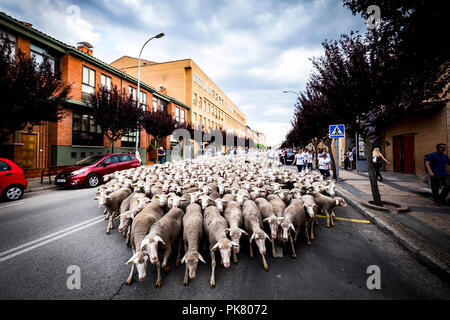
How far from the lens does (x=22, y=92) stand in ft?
27.1

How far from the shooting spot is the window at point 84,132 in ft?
50.0

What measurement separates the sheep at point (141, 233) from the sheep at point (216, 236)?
985 mm

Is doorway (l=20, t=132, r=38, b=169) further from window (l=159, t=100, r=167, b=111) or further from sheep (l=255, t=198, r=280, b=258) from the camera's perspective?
sheep (l=255, t=198, r=280, b=258)

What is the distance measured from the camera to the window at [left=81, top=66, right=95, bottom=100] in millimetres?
15793

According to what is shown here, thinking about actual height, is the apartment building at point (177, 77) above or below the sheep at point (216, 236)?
above

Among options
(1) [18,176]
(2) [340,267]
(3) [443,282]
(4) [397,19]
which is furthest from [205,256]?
(1) [18,176]

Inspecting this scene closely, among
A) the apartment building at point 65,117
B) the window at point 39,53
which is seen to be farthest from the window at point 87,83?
the window at point 39,53

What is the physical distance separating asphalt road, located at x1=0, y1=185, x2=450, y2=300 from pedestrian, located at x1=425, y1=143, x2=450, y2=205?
146 inches

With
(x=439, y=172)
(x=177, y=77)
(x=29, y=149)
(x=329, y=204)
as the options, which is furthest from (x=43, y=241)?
(x=177, y=77)

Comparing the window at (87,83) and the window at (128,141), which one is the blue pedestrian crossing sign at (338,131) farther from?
the window at (128,141)

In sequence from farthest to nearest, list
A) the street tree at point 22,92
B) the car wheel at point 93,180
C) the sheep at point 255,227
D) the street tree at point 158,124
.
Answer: the street tree at point 158,124 < the car wheel at point 93,180 < the street tree at point 22,92 < the sheep at point 255,227

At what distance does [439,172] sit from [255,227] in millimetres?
7033

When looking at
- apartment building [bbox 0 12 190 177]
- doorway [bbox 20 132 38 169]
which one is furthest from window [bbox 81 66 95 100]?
doorway [bbox 20 132 38 169]

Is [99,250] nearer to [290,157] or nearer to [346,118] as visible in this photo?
[346,118]
